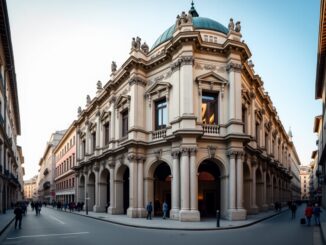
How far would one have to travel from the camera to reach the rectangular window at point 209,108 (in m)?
26.8

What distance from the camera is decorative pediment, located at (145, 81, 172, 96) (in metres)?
27.4

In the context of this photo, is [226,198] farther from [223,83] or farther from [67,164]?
[67,164]

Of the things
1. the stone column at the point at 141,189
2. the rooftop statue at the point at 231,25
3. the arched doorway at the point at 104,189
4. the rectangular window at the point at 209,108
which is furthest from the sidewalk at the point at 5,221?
the rooftop statue at the point at 231,25

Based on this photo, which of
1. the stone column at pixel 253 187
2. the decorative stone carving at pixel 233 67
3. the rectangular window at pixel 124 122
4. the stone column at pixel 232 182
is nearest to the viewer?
the stone column at pixel 232 182

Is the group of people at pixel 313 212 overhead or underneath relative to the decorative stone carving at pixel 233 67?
underneath

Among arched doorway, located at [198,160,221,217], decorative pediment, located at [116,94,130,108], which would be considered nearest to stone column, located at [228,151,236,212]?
arched doorway, located at [198,160,221,217]

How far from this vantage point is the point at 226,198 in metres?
25.5

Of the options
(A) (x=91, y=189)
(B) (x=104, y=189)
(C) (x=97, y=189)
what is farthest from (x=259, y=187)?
(A) (x=91, y=189)

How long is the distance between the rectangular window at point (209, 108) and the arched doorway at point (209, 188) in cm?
465

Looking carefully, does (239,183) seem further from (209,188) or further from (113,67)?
(113,67)

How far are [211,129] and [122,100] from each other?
32.7ft

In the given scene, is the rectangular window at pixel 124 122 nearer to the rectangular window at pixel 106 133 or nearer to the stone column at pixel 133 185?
the stone column at pixel 133 185

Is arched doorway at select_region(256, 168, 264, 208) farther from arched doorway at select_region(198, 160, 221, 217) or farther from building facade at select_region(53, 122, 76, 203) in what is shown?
building facade at select_region(53, 122, 76, 203)

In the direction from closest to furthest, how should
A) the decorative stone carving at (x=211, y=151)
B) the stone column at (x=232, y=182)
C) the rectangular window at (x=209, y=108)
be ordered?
1. the stone column at (x=232, y=182)
2. the decorative stone carving at (x=211, y=151)
3. the rectangular window at (x=209, y=108)
